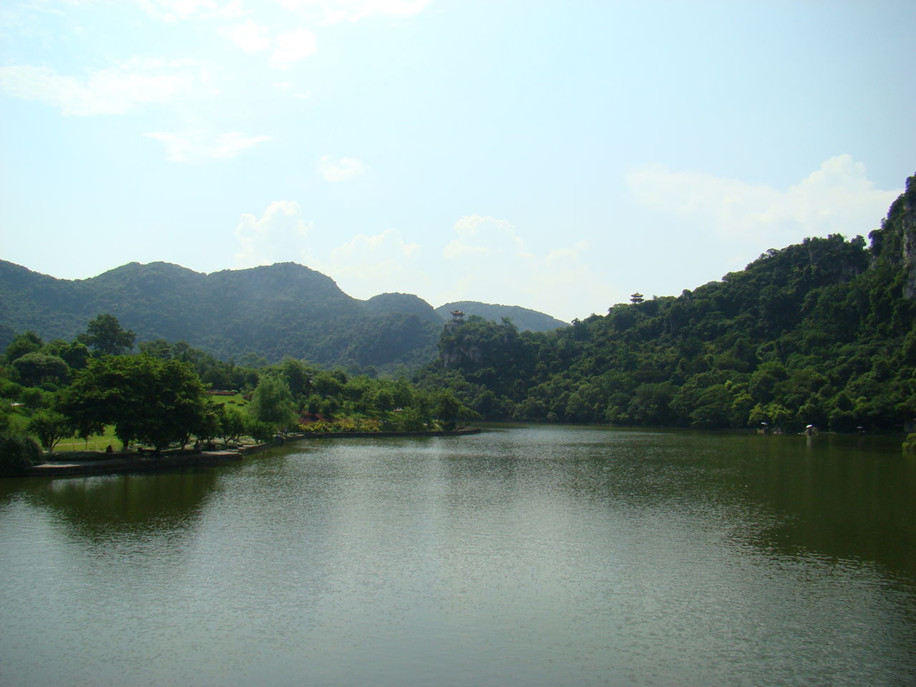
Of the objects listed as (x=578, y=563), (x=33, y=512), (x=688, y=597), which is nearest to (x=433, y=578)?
(x=578, y=563)

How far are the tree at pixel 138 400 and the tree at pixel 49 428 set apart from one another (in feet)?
2.69

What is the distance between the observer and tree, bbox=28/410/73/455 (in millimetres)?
38312

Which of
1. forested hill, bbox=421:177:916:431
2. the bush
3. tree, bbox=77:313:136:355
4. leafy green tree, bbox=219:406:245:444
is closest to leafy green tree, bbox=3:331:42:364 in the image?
tree, bbox=77:313:136:355

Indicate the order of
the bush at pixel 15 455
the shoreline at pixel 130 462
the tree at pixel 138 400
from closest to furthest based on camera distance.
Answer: the bush at pixel 15 455, the shoreline at pixel 130 462, the tree at pixel 138 400

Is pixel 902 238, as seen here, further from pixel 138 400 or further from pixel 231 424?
pixel 138 400

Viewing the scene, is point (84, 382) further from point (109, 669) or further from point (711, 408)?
point (711, 408)

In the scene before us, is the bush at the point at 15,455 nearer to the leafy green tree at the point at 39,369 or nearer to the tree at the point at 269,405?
the tree at the point at 269,405

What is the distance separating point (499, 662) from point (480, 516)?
13.9 meters

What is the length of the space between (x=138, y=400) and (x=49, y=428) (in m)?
4.98

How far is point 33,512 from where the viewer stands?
25.3 m

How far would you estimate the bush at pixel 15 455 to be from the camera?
33.9 metres

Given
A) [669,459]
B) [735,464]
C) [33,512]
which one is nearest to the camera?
[33,512]

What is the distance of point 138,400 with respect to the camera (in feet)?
129

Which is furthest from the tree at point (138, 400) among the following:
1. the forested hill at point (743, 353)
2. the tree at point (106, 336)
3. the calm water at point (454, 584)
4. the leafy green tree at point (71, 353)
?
the forested hill at point (743, 353)
